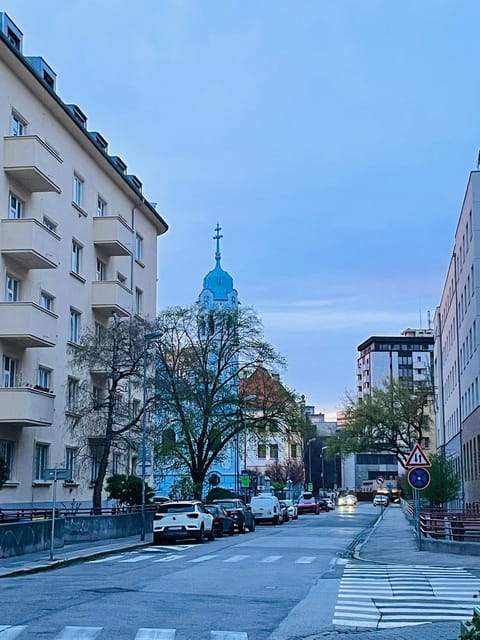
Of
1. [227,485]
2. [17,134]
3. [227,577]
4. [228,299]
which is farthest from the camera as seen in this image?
[227,485]

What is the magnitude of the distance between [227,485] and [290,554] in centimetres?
5664

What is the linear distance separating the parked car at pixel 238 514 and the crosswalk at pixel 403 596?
2053 centimetres

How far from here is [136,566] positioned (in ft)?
76.0

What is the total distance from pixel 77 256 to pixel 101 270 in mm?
3334

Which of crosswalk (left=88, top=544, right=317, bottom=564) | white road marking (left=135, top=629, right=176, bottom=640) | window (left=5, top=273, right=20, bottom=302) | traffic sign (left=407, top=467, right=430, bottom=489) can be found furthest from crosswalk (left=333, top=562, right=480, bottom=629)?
window (left=5, top=273, right=20, bottom=302)

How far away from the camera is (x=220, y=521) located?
3944cm

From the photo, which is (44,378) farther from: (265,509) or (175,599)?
(265,509)

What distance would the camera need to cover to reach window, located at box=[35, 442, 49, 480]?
3544cm

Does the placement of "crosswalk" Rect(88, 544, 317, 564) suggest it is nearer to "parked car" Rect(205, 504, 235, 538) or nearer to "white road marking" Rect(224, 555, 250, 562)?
"white road marking" Rect(224, 555, 250, 562)

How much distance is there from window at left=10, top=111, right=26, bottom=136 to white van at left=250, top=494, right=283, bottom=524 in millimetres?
30319

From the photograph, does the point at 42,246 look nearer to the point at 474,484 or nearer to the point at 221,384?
the point at 221,384

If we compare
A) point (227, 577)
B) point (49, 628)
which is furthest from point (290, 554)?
point (49, 628)

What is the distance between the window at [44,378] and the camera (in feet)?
119

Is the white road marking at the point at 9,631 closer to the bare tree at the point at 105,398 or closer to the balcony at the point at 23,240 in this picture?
the balcony at the point at 23,240
